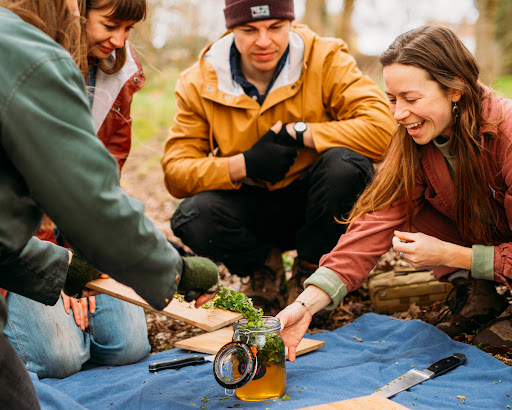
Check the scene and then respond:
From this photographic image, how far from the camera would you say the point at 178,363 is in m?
2.84

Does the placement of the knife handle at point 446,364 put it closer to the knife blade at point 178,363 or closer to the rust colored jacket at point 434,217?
the rust colored jacket at point 434,217

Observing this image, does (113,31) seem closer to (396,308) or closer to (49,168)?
(49,168)

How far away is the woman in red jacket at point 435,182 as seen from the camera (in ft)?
8.52

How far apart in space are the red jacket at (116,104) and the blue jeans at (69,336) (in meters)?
0.89

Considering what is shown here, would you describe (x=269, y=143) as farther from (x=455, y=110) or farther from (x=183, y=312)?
(x=183, y=312)

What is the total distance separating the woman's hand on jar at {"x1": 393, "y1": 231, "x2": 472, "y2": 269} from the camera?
2.64 metres

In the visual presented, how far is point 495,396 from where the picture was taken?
2.35 metres

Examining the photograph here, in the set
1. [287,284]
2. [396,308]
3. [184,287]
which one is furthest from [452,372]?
[287,284]

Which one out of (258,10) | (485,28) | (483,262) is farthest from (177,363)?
(485,28)

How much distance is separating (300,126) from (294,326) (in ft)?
4.35

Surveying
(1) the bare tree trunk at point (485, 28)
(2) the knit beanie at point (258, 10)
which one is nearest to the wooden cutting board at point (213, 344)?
(2) the knit beanie at point (258, 10)

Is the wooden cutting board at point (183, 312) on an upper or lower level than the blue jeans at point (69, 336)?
upper

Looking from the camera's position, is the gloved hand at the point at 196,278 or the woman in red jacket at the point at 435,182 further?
the woman in red jacket at the point at 435,182

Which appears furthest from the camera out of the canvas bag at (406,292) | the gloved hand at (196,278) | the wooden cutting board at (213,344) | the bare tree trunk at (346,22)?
the bare tree trunk at (346,22)
